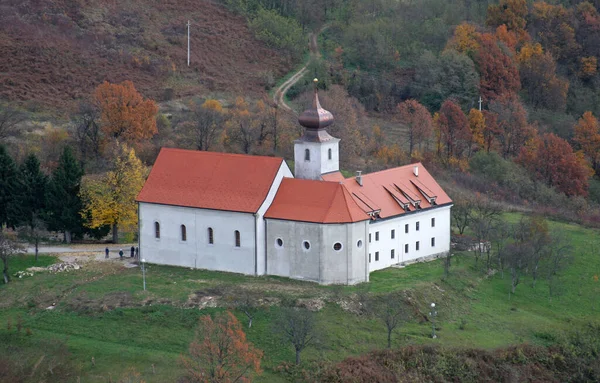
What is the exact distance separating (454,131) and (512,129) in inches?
264

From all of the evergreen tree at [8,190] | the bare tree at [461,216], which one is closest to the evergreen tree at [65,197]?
the evergreen tree at [8,190]

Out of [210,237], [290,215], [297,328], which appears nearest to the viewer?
[297,328]

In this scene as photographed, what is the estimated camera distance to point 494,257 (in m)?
70.0

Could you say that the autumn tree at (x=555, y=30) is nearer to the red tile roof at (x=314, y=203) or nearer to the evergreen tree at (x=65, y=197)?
the red tile roof at (x=314, y=203)

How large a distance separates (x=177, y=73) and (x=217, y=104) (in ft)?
53.6

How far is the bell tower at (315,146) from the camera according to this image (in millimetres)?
65750

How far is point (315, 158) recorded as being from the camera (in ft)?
217

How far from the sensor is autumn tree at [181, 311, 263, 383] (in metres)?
51.3

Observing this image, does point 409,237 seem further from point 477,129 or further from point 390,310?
point 477,129

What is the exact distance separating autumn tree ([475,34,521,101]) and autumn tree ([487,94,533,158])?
704cm

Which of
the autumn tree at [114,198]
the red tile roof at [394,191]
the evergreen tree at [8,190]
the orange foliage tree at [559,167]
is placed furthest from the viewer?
the orange foliage tree at [559,167]

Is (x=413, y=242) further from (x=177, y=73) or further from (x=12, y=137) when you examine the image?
(x=177, y=73)

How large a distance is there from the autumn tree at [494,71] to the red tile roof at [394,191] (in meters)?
43.3

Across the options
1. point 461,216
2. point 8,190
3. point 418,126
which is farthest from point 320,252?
point 418,126
